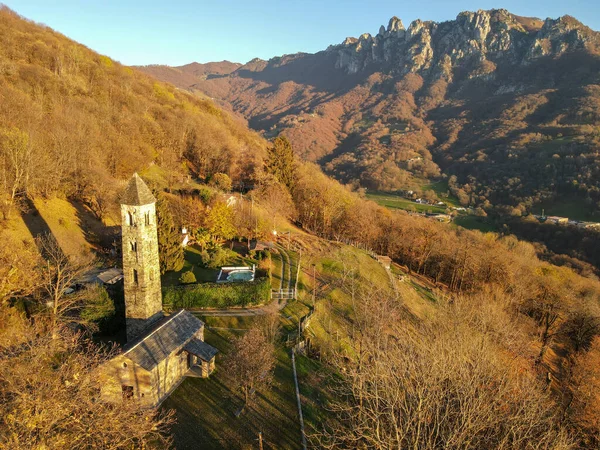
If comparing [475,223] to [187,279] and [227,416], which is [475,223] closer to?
Result: [187,279]

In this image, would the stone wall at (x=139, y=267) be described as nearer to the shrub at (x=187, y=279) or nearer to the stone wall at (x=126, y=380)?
the stone wall at (x=126, y=380)

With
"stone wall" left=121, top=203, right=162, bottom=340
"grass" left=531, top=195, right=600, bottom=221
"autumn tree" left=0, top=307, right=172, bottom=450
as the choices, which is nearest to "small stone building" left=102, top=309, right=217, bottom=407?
"stone wall" left=121, top=203, right=162, bottom=340

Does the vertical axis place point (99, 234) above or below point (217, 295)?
above

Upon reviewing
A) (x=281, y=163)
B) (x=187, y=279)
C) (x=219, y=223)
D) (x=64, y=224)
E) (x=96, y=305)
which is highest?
(x=281, y=163)

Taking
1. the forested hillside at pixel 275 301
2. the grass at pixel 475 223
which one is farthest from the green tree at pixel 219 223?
the grass at pixel 475 223

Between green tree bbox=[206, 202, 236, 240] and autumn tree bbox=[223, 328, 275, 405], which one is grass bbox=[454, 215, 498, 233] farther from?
autumn tree bbox=[223, 328, 275, 405]

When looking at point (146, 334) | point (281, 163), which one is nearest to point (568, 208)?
point (281, 163)
